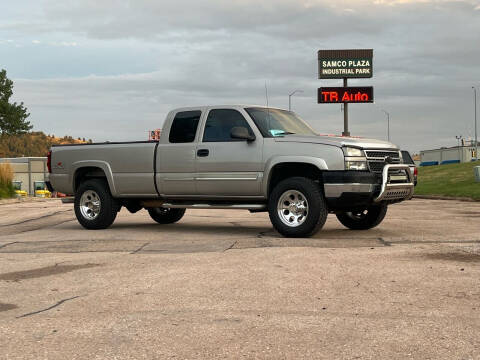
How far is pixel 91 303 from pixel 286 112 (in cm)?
724

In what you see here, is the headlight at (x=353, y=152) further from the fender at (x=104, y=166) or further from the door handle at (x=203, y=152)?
the fender at (x=104, y=166)

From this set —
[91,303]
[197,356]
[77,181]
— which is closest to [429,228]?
[77,181]

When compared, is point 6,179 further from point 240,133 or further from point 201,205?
point 240,133

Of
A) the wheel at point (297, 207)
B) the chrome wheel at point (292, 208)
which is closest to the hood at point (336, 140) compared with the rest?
the wheel at point (297, 207)

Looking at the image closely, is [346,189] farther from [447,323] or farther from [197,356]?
[197,356]

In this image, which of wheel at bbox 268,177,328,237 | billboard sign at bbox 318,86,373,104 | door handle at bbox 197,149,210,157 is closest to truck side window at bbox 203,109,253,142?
door handle at bbox 197,149,210,157

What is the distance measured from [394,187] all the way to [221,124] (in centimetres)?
320

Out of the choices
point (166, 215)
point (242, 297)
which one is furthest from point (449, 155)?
point (242, 297)

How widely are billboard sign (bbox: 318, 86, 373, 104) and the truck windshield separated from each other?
3565 cm

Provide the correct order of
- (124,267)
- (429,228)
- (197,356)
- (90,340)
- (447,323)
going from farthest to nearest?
(429,228) < (124,267) < (447,323) < (90,340) < (197,356)

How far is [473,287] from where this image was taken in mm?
6309

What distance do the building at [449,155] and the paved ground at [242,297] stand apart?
67.8 m

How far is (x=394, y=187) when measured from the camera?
34.6 feet

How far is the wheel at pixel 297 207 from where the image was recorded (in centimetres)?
1017
